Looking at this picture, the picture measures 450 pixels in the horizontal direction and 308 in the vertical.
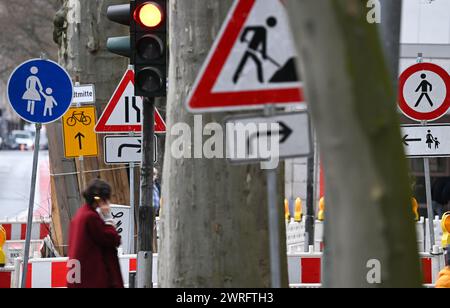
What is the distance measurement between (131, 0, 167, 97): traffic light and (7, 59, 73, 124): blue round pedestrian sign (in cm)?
147

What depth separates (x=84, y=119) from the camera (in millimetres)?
16062

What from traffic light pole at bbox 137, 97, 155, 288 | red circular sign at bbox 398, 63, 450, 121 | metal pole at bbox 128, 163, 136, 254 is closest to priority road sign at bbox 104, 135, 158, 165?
metal pole at bbox 128, 163, 136, 254

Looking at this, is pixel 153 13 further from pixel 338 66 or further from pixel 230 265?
pixel 338 66

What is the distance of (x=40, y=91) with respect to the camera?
13.2 meters

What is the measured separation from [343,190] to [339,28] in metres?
0.59

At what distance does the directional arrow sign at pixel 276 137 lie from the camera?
22.3ft

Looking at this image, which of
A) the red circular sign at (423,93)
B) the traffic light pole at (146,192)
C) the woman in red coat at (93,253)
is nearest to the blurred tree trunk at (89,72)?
the red circular sign at (423,93)

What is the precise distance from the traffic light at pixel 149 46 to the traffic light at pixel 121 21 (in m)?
0.27

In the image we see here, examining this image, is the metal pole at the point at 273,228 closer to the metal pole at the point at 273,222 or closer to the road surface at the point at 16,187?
the metal pole at the point at 273,222

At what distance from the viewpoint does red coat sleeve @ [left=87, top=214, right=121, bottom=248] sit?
9812 mm

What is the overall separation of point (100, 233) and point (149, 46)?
2.70 meters

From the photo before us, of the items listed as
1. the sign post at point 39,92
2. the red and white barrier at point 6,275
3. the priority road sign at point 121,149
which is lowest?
the red and white barrier at point 6,275
